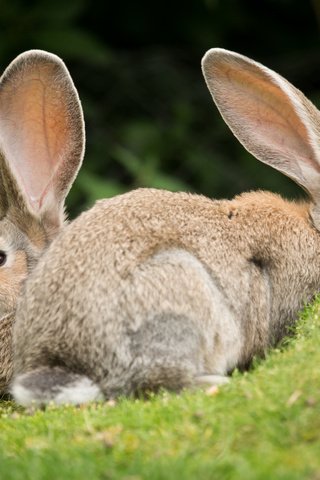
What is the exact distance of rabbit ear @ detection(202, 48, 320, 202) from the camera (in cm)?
639

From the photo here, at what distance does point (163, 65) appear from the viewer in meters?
10.6

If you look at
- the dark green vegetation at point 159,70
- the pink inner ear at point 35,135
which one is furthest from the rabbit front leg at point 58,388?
the pink inner ear at point 35,135

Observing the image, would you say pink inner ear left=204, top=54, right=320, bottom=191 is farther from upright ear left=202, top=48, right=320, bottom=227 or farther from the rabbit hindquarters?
the rabbit hindquarters

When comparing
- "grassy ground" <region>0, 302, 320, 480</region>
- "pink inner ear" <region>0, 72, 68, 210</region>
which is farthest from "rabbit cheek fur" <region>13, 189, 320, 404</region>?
"pink inner ear" <region>0, 72, 68, 210</region>

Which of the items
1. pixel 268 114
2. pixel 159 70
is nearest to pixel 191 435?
pixel 268 114

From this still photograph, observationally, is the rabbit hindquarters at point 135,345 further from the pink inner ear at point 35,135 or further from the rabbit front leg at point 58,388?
the pink inner ear at point 35,135

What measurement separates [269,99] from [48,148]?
144 cm

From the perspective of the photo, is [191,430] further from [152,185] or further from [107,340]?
[152,185]

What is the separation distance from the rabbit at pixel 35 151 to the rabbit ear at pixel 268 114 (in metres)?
0.94

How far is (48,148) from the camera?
21.9ft

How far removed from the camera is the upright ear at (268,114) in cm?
639

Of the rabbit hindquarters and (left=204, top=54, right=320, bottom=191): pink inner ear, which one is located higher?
(left=204, top=54, right=320, bottom=191): pink inner ear

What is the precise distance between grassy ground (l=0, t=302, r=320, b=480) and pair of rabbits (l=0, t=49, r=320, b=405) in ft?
0.78

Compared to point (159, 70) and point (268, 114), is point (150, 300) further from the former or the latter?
point (159, 70)
